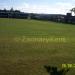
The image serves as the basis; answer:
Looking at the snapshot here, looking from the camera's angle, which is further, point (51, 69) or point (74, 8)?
point (74, 8)

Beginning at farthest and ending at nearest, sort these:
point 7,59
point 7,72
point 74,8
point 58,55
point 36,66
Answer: point 74,8 < point 58,55 < point 7,59 < point 36,66 < point 7,72

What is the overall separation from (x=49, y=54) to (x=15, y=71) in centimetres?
507

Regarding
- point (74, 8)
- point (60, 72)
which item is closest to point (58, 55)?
point (60, 72)

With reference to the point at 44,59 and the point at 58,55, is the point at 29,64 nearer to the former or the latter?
the point at 44,59

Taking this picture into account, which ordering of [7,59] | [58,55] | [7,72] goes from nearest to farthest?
1. [7,72]
2. [7,59]
3. [58,55]

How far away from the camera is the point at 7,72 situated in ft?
37.8

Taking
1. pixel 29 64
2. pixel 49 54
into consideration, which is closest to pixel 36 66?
pixel 29 64

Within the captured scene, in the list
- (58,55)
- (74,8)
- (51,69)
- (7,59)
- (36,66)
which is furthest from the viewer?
(74,8)

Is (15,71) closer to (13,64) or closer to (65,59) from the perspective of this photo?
(13,64)

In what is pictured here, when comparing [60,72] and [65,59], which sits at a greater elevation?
[60,72]

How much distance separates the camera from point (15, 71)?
11711 mm

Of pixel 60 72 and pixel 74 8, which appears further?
pixel 74 8

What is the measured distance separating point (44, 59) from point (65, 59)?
1.18m

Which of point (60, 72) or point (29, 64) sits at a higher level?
point (60, 72)
